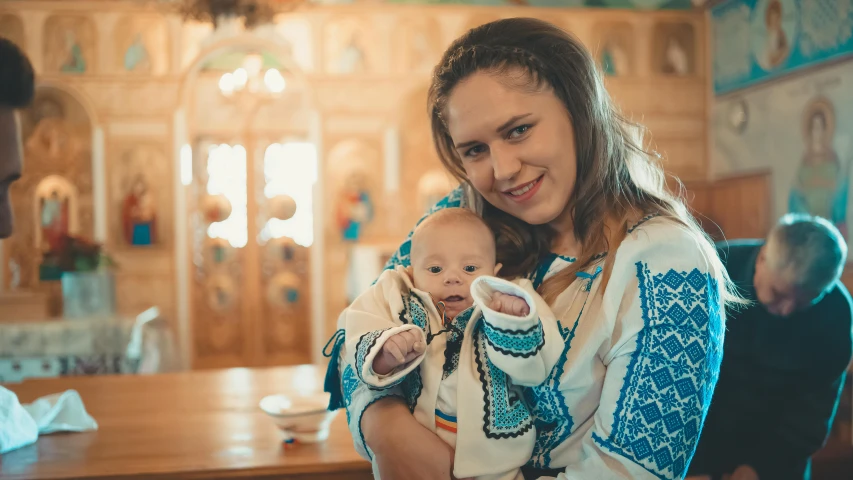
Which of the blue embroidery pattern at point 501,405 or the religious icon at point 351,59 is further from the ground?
the religious icon at point 351,59

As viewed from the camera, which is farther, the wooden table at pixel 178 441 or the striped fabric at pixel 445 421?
the wooden table at pixel 178 441

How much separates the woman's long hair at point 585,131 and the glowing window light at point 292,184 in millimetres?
7805

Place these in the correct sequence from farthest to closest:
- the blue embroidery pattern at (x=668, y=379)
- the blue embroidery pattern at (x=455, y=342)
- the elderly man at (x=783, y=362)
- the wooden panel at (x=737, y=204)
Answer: the wooden panel at (x=737, y=204)
the elderly man at (x=783, y=362)
the blue embroidery pattern at (x=455, y=342)
the blue embroidery pattern at (x=668, y=379)

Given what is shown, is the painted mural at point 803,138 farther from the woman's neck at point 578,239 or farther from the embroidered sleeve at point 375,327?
the embroidered sleeve at point 375,327

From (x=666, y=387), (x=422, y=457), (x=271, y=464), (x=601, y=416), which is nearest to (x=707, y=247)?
(x=666, y=387)

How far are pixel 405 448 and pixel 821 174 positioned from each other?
6.80 meters

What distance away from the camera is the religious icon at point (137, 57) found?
8492mm

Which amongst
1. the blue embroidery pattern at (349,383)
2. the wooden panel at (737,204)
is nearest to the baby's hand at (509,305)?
the blue embroidery pattern at (349,383)

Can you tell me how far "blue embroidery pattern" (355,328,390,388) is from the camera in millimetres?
A: 1634

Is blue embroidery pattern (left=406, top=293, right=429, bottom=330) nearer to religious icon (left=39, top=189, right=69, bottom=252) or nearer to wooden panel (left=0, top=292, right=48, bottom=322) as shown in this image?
wooden panel (left=0, top=292, right=48, bottom=322)

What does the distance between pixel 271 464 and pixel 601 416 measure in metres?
1.15

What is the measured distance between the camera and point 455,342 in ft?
5.76

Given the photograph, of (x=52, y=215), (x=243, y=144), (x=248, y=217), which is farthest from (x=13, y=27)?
(x=248, y=217)

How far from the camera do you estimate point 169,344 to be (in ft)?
23.9
